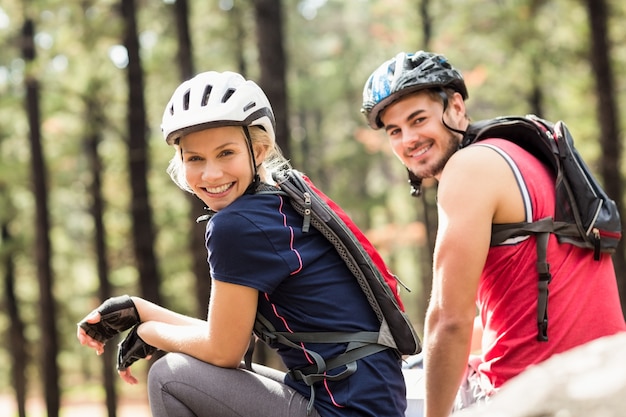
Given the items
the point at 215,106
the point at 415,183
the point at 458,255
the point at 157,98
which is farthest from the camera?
the point at 157,98

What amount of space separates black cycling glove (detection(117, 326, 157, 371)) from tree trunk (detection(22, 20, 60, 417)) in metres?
14.9

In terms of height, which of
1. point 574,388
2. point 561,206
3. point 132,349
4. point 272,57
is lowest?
point 132,349

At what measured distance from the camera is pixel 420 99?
11.7 ft

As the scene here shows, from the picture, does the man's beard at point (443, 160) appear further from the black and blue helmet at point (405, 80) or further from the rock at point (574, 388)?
the rock at point (574, 388)

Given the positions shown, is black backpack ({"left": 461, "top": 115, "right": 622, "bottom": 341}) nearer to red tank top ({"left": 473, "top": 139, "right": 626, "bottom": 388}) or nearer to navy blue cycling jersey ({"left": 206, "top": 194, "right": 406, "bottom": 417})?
red tank top ({"left": 473, "top": 139, "right": 626, "bottom": 388})

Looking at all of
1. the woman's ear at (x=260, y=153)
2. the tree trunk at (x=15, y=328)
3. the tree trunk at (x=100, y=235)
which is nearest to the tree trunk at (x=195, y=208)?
the tree trunk at (x=100, y=235)

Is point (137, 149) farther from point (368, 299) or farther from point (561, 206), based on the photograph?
point (561, 206)

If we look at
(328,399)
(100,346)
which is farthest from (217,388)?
(100,346)

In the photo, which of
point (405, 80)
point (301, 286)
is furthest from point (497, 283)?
point (405, 80)

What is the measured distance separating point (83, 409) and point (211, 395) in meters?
30.4

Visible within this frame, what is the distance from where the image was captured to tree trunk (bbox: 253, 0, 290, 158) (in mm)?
8531

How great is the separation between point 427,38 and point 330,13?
20055 millimetres

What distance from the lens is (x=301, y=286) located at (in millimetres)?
3004

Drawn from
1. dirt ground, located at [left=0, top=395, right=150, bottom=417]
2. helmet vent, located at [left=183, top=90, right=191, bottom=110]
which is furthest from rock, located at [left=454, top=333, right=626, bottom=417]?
dirt ground, located at [left=0, top=395, right=150, bottom=417]
